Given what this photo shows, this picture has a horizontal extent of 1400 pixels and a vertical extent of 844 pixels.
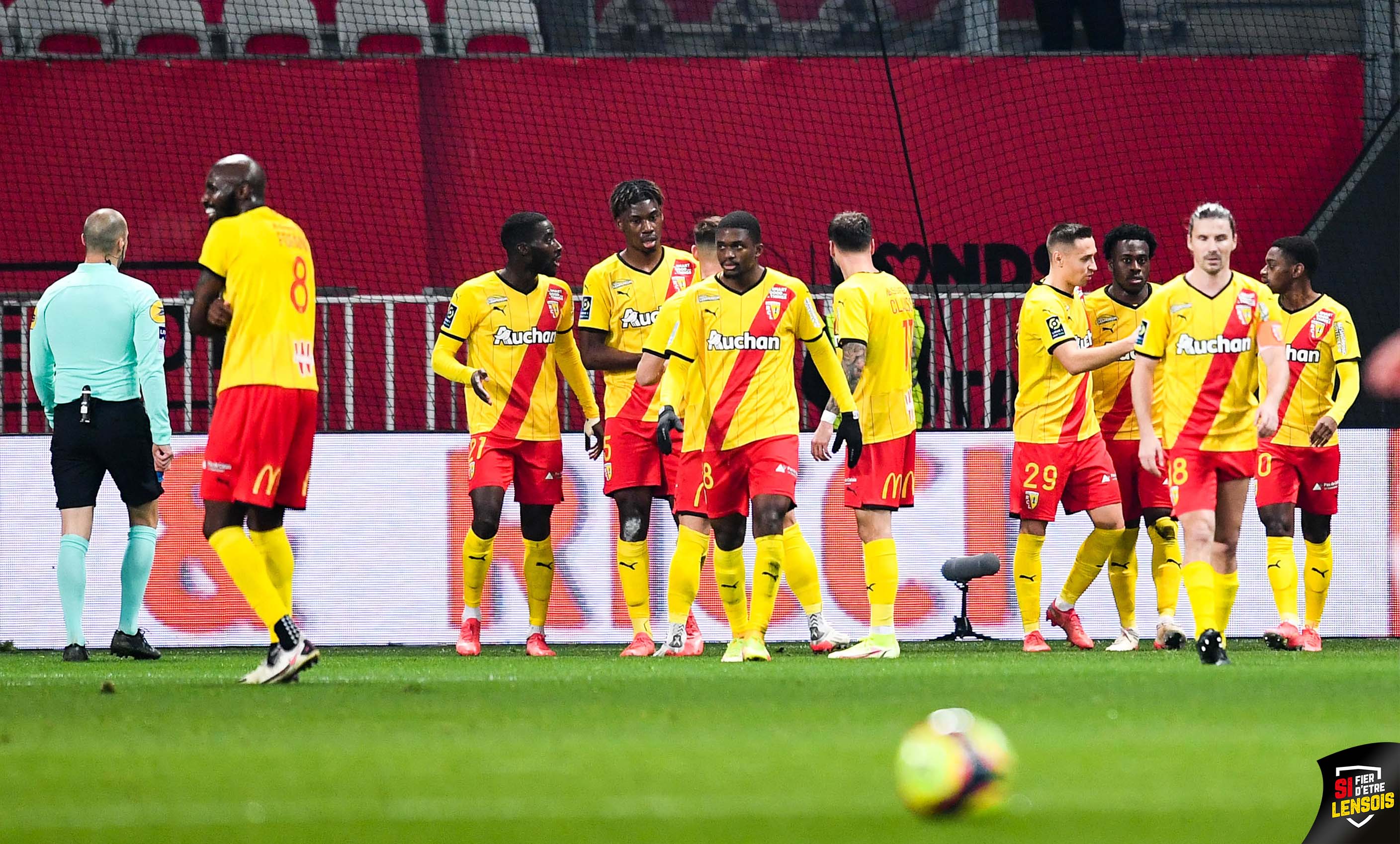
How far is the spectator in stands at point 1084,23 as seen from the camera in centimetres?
1468

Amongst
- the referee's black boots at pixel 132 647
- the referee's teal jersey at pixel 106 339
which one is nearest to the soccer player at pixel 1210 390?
the referee's teal jersey at pixel 106 339

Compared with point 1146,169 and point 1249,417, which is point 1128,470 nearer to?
point 1249,417

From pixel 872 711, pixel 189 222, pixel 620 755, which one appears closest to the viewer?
pixel 620 755

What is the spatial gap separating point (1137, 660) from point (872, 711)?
110 inches

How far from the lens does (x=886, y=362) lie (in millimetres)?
8297

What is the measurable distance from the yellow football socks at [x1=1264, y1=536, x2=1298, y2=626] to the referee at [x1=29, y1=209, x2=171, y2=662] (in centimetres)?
508

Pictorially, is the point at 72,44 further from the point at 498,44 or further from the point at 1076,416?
the point at 1076,416

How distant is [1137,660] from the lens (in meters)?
7.52

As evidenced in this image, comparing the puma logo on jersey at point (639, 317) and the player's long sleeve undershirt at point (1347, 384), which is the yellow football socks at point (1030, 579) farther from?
the puma logo on jersey at point (639, 317)

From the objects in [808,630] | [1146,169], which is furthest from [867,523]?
[1146,169]

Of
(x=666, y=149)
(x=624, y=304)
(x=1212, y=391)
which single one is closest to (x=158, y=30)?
(x=666, y=149)

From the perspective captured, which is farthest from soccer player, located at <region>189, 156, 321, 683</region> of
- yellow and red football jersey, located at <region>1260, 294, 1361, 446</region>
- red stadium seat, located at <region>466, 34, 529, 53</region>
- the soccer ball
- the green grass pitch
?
red stadium seat, located at <region>466, 34, 529, 53</region>

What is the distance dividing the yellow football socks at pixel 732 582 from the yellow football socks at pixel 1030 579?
1.69m

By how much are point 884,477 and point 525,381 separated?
70.7 inches
